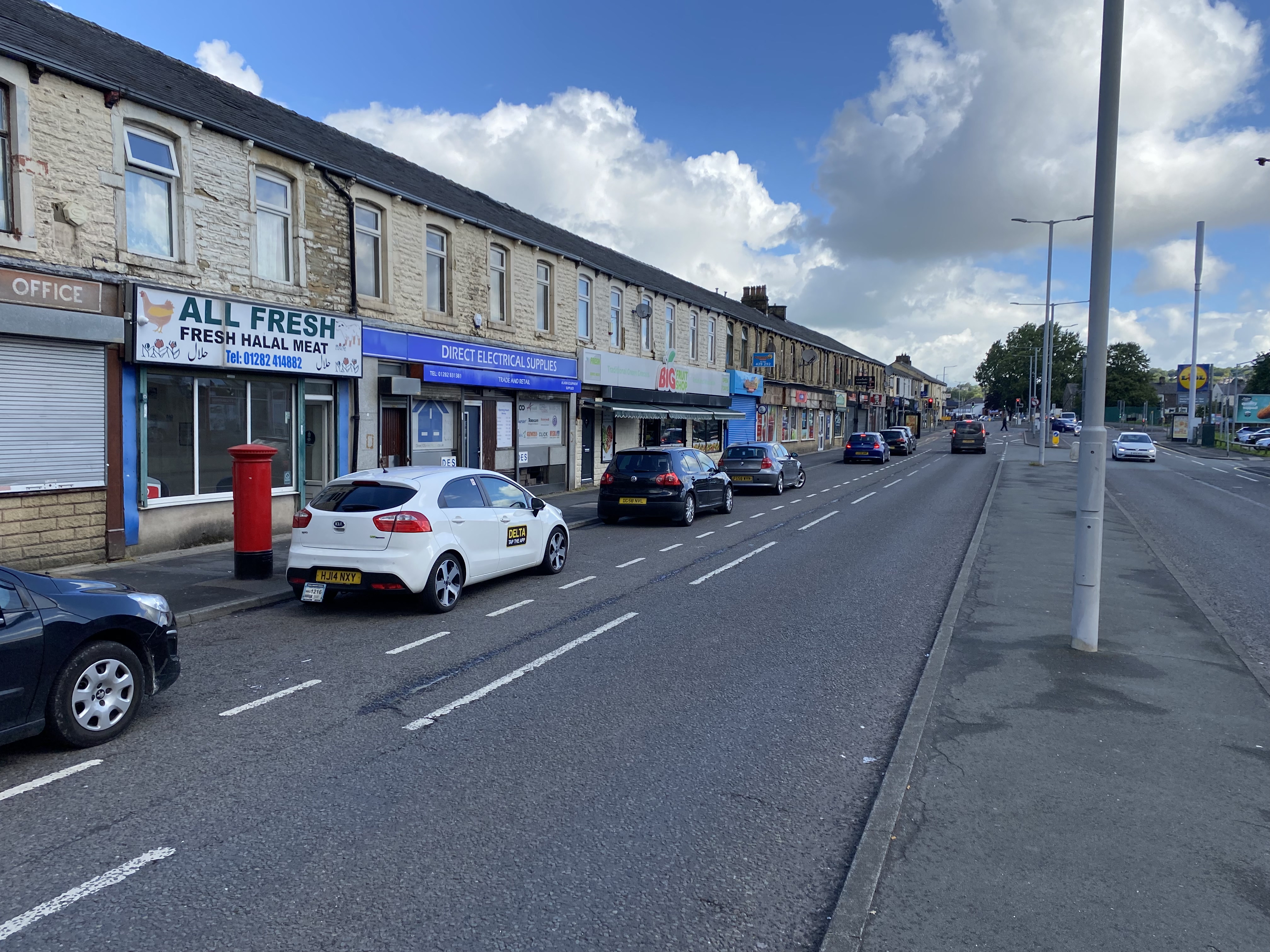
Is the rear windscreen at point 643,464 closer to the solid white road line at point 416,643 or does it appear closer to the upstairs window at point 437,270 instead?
the upstairs window at point 437,270

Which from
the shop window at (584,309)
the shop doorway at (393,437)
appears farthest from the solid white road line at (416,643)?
the shop window at (584,309)

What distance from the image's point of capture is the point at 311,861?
12.8 ft

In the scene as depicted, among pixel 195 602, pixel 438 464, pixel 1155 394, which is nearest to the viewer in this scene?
pixel 195 602

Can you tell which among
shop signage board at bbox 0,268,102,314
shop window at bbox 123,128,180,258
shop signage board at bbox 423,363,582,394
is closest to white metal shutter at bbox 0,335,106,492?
shop signage board at bbox 0,268,102,314

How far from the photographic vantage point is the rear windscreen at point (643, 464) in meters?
16.8

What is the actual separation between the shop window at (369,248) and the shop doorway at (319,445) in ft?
8.05

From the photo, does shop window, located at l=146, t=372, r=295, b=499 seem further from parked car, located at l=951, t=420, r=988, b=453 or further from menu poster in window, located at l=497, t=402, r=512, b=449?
parked car, located at l=951, t=420, r=988, b=453

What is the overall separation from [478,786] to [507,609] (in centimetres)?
471

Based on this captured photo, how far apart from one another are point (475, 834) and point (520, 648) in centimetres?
353

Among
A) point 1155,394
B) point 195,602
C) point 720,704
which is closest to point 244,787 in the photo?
point 720,704

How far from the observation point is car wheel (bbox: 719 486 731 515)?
744 inches

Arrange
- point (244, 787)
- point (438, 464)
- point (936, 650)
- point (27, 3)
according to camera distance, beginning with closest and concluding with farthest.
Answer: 1. point (244, 787)
2. point (936, 650)
3. point (27, 3)
4. point (438, 464)

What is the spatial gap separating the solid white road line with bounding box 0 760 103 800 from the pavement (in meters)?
4.31

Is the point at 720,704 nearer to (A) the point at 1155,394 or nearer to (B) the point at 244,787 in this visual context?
(B) the point at 244,787
